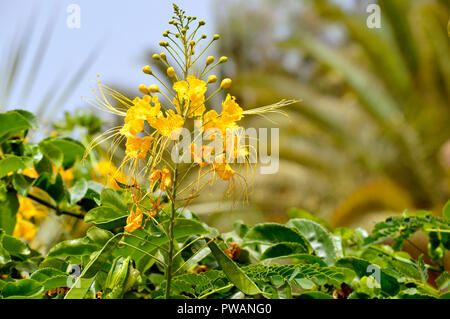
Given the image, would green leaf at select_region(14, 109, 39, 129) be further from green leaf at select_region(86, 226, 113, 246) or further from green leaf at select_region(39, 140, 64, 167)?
green leaf at select_region(86, 226, 113, 246)

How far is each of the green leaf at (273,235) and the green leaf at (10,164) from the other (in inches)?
12.9

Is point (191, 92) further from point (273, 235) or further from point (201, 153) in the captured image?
point (273, 235)

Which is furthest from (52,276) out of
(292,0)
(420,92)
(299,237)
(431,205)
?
(292,0)

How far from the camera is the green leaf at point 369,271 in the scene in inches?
22.7

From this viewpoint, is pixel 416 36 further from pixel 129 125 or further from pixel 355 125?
pixel 129 125

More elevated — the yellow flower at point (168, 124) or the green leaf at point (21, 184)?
the yellow flower at point (168, 124)

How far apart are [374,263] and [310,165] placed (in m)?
3.79

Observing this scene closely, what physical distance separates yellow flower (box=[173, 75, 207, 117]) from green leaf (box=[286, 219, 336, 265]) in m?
0.27

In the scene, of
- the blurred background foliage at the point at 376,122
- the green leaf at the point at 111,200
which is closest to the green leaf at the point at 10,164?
the green leaf at the point at 111,200

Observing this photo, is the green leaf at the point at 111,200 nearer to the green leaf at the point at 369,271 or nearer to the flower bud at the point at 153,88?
the flower bud at the point at 153,88

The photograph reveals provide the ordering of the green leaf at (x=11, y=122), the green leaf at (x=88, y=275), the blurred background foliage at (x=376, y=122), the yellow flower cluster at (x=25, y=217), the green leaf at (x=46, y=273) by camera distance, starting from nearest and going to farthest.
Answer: the green leaf at (x=88, y=275)
the green leaf at (x=46, y=273)
the green leaf at (x=11, y=122)
the yellow flower cluster at (x=25, y=217)
the blurred background foliage at (x=376, y=122)

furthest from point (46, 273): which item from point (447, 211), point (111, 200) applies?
point (447, 211)

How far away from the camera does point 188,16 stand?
481 millimetres

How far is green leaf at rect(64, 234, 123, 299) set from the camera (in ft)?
1.44
